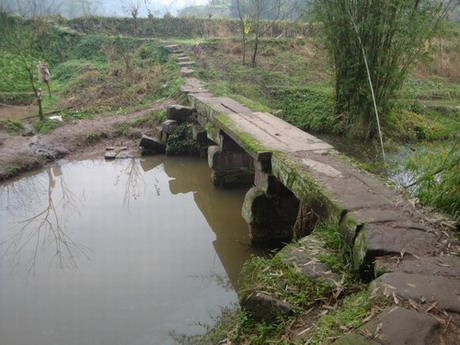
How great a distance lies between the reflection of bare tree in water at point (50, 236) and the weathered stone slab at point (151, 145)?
2142 millimetres

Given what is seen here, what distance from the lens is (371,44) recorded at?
664cm

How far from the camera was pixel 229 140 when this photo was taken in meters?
6.25

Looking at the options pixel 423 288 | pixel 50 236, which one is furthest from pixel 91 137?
Answer: pixel 423 288

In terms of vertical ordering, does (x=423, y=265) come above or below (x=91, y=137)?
above

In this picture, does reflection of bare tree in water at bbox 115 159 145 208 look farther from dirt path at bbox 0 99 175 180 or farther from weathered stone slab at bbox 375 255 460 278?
weathered stone slab at bbox 375 255 460 278

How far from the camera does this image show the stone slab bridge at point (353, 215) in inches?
81.0

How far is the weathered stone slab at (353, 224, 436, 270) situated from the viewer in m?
2.47

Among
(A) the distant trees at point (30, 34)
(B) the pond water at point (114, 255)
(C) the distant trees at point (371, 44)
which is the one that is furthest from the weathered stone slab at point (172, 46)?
(B) the pond water at point (114, 255)

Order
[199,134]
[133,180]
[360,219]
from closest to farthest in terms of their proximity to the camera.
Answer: [360,219] → [133,180] → [199,134]

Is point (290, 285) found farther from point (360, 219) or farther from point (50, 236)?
point (50, 236)

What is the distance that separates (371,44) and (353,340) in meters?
6.03

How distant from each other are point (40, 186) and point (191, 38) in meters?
14.5

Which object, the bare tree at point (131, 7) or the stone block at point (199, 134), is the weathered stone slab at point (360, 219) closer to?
the stone block at point (199, 134)

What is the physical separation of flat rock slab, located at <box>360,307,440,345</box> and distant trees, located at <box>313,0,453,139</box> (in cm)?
437
